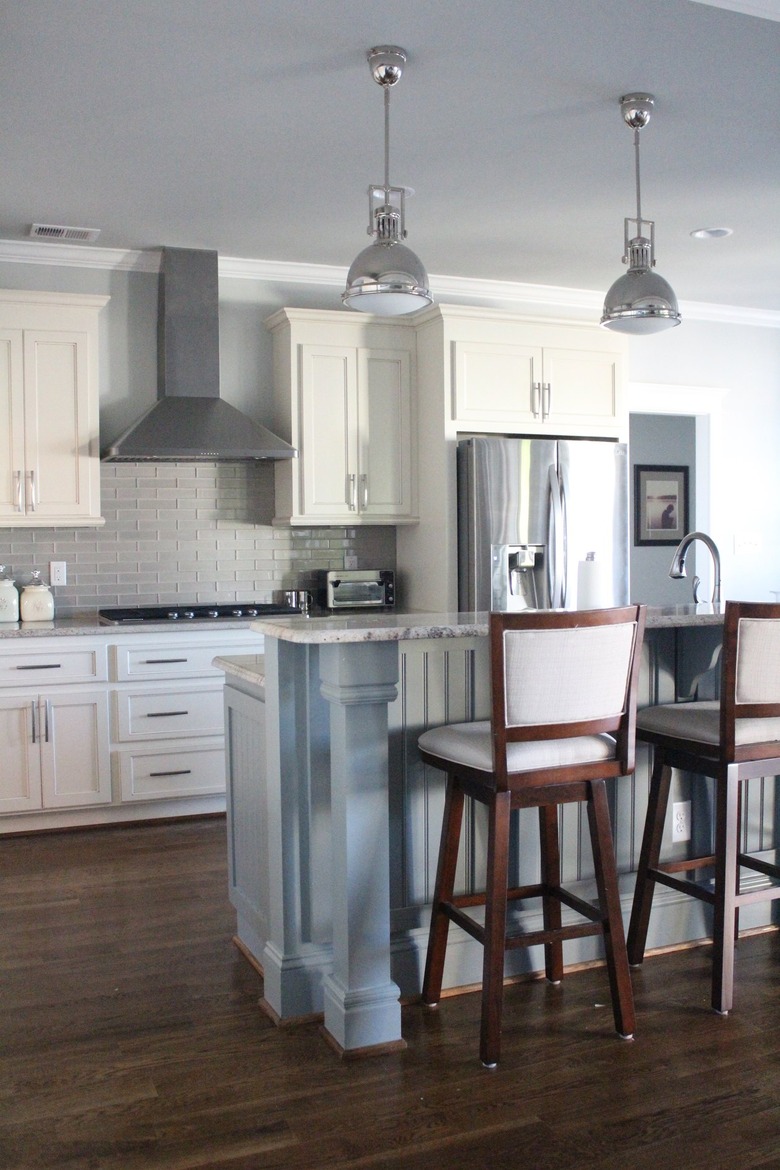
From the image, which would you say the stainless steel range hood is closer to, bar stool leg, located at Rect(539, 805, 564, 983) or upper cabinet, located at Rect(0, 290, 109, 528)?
upper cabinet, located at Rect(0, 290, 109, 528)

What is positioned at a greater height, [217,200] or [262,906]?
[217,200]

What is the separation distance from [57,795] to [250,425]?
1.83 metres

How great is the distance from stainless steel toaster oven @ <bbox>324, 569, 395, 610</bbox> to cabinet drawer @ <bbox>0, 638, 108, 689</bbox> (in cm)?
127

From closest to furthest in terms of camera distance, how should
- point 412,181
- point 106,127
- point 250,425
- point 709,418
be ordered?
point 106,127
point 412,181
point 250,425
point 709,418

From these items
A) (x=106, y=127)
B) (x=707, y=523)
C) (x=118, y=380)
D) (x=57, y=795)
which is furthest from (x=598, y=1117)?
(x=707, y=523)

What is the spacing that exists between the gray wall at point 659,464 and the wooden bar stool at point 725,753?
3.84 meters

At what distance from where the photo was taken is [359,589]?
534 centimetres

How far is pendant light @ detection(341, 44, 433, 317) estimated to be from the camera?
291 centimetres

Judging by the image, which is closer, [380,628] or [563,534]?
[380,628]

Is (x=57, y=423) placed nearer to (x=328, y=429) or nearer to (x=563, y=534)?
(x=328, y=429)

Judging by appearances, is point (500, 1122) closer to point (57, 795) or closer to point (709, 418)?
point (57, 795)

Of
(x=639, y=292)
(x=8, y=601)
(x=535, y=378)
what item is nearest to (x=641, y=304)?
(x=639, y=292)

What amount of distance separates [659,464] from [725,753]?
529 centimetres

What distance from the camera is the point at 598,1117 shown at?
214cm
